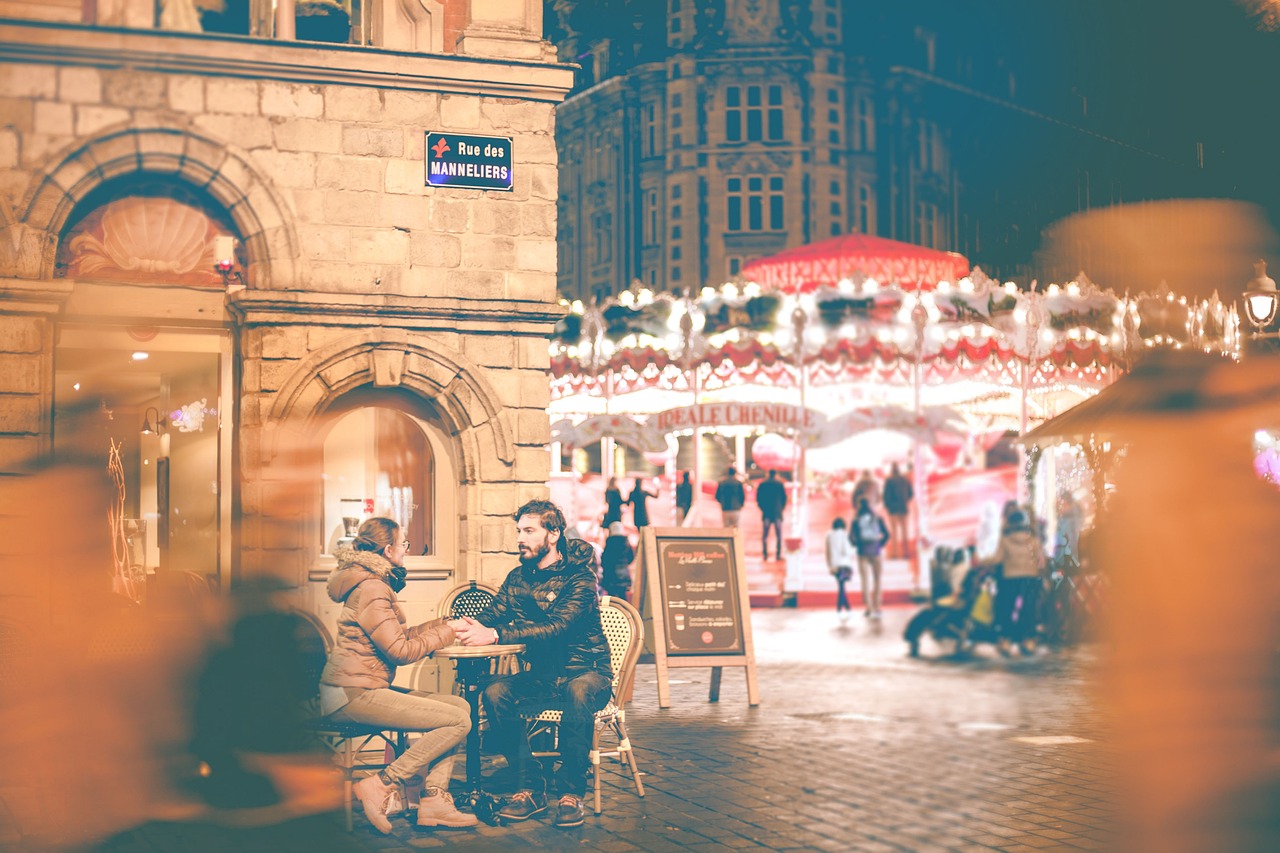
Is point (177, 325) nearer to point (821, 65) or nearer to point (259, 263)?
point (259, 263)

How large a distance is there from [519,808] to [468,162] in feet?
17.4

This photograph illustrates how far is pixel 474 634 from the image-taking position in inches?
287

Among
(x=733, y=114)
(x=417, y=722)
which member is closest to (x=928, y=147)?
(x=733, y=114)

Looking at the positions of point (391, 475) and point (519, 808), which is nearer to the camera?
point (519, 808)

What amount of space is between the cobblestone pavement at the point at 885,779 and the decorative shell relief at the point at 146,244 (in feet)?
14.3

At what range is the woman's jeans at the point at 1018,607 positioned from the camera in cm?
870

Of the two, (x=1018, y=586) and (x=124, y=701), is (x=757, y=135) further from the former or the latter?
(x=124, y=701)

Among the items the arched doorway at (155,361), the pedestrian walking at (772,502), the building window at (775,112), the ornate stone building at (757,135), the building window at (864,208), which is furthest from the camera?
the building window at (864,208)

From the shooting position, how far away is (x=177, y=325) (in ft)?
34.6

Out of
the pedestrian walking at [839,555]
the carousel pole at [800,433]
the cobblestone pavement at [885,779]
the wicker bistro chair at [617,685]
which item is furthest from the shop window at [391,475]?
the carousel pole at [800,433]

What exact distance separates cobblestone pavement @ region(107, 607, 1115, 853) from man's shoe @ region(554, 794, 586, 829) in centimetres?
7

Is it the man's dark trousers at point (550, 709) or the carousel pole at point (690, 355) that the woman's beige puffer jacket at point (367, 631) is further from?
the carousel pole at point (690, 355)

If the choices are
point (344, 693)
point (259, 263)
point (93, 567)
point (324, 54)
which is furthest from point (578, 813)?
point (324, 54)

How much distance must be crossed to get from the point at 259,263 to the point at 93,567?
4.73m
